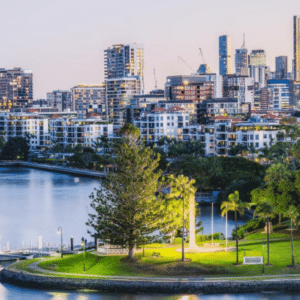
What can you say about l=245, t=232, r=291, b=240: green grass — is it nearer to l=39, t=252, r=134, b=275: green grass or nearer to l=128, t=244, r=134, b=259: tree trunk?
l=128, t=244, r=134, b=259: tree trunk

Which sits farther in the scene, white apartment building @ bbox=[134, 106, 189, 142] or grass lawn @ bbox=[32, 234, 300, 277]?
white apartment building @ bbox=[134, 106, 189, 142]

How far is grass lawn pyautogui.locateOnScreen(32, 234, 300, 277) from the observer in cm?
4031

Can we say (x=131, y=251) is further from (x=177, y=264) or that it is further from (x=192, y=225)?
(x=192, y=225)

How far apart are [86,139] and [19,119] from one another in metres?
31.0

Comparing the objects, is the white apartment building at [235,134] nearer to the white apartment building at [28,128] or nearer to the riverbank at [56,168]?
the riverbank at [56,168]

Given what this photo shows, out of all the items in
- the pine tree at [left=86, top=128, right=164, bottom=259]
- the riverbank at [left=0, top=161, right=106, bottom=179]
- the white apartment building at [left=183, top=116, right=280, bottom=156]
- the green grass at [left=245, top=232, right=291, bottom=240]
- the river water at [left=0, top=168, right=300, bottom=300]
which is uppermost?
the white apartment building at [left=183, top=116, right=280, bottom=156]

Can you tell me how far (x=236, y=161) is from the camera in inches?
3752

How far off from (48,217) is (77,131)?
84365mm

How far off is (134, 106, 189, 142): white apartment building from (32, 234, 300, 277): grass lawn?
9727cm

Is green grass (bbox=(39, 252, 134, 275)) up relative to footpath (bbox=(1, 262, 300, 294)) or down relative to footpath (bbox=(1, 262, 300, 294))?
up

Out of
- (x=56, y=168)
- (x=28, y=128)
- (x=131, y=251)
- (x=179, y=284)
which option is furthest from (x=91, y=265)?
(x=28, y=128)

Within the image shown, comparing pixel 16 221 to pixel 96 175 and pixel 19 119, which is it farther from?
pixel 19 119

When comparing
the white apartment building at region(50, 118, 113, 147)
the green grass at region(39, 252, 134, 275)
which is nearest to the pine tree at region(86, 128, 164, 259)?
the green grass at region(39, 252, 134, 275)

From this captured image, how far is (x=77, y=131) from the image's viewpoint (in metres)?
158
